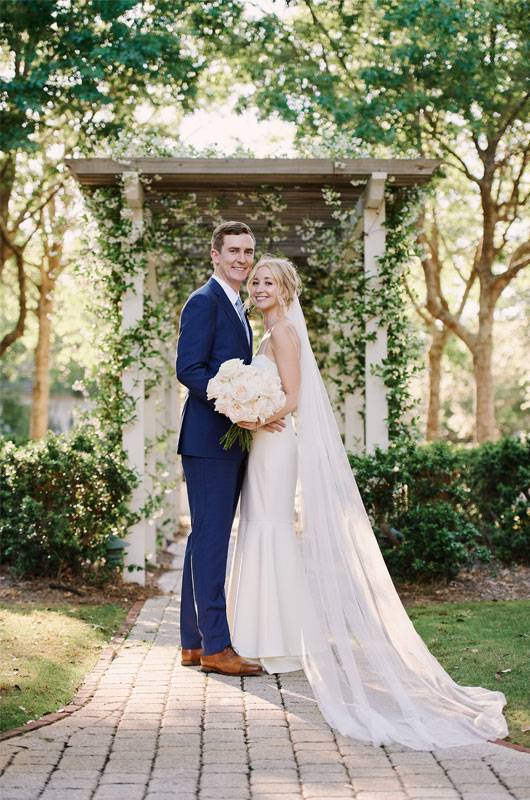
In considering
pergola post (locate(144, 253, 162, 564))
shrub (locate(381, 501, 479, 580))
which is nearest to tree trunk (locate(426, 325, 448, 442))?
pergola post (locate(144, 253, 162, 564))

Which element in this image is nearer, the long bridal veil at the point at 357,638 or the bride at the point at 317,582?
the long bridal veil at the point at 357,638

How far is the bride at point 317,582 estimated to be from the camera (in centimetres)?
443

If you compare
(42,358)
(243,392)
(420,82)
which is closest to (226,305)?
(243,392)

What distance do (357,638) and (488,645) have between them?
4.67 ft

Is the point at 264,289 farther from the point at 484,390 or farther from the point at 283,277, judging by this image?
the point at 484,390

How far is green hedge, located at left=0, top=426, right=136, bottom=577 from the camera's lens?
7.93 metres

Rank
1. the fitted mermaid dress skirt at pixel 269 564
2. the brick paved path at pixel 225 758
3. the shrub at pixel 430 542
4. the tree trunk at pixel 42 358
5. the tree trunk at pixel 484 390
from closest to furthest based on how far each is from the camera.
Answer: the brick paved path at pixel 225 758 → the fitted mermaid dress skirt at pixel 269 564 → the shrub at pixel 430 542 → the tree trunk at pixel 484 390 → the tree trunk at pixel 42 358

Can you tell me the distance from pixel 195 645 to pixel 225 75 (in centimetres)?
1144

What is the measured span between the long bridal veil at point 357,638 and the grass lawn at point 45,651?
130 centimetres

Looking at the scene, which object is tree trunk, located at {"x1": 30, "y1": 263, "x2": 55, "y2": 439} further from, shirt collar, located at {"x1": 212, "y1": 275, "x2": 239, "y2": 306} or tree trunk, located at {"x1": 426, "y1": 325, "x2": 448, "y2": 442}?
shirt collar, located at {"x1": 212, "y1": 275, "x2": 239, "y2": 306}

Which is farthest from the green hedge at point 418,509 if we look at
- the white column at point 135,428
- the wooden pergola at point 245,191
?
the white column at point 135,428

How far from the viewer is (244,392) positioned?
498 centimetres

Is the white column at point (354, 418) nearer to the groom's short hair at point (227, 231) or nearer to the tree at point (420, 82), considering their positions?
the tree at point (420, 82)

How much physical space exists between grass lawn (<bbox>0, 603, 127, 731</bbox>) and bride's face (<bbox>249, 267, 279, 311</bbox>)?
2.23 m
